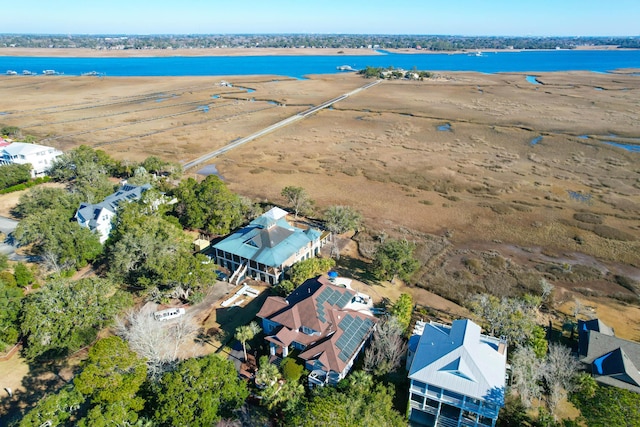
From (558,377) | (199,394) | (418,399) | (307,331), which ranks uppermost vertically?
(199,394)

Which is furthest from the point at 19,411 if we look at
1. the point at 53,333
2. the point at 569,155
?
the point at 569,155

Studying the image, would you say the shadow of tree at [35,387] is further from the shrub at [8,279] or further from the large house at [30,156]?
the large house at [30,156]

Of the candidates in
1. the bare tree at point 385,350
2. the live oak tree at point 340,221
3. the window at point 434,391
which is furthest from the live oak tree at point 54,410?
the live oak tree at point 340,221

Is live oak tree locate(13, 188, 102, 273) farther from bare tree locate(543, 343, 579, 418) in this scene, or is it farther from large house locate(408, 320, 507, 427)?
bare tree locate(543, 343, 579, 418)

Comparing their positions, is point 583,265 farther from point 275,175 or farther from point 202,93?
point 202,93

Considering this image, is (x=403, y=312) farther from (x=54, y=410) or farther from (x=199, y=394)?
(x=54, y=410)

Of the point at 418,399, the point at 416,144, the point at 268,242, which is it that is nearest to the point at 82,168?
the point at 268,242

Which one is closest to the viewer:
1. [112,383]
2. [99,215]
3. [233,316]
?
[112,383]

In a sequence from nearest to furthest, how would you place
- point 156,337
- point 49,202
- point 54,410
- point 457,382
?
point 54,410
point 457,382
point 156,337
point 49,202
